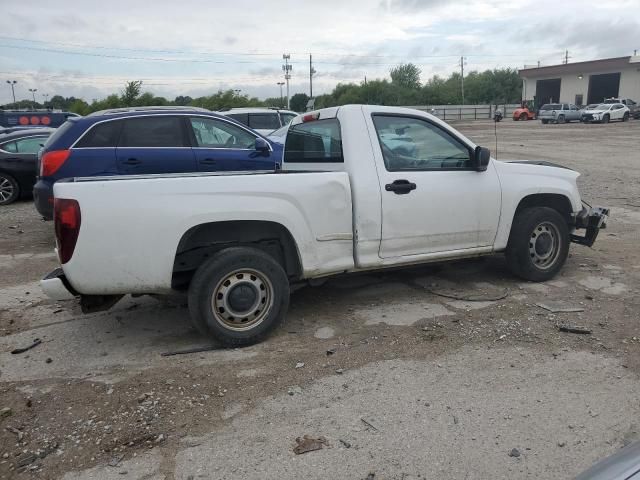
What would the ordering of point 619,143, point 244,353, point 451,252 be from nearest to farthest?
point 244,353 → point 451,252 → point 619,143

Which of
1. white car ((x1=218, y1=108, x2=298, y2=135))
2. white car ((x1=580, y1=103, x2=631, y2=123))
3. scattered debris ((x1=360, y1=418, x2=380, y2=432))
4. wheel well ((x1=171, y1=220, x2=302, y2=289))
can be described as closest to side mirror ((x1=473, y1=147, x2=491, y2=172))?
wheel well ((x1=171, y1=220, x2=302, y2=289))

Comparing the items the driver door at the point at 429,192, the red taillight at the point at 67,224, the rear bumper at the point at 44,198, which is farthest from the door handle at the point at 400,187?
the rear bumper at the point at 44,198

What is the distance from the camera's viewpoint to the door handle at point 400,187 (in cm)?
478

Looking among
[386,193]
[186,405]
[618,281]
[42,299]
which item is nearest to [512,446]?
[186,405]

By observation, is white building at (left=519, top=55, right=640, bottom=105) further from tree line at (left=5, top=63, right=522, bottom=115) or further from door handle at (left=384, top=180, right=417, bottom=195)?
door handle at (left=384, top=180, right=417, bottom=195)

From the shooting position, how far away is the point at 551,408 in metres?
3.45

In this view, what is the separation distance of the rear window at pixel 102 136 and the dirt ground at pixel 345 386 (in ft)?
7.82

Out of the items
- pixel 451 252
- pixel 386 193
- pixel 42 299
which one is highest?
pixel 386 193

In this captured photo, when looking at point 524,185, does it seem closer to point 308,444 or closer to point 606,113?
point 308,444

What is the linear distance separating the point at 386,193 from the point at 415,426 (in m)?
2.08

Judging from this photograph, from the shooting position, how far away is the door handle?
4.78 m

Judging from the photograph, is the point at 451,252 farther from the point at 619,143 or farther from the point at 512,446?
the point at 619,143

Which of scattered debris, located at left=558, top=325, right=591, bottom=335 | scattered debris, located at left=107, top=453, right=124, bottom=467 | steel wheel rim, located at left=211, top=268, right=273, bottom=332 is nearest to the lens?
scattered debris, located at left=107, top=453, right=124, bottom=467

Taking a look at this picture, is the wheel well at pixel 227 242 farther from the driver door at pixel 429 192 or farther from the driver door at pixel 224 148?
the driver door at pixel 224 148
